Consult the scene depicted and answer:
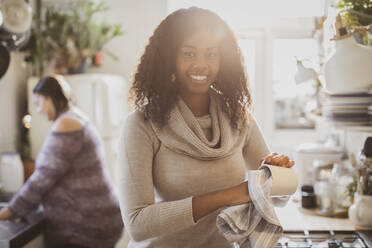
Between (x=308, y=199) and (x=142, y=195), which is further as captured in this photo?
(x=308, y=199)

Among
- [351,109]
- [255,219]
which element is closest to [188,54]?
[255,219]

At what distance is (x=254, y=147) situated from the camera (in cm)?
126

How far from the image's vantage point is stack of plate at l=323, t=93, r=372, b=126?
4.79ft

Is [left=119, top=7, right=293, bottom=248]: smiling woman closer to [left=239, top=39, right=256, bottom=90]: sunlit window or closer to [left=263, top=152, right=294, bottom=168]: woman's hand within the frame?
[left=263, top=152, right=294, bottom=168]: woman's hand

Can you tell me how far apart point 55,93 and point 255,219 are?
140cm

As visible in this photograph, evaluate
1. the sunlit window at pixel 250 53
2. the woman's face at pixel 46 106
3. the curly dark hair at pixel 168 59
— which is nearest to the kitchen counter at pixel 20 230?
the woman's face at pixel 46 106

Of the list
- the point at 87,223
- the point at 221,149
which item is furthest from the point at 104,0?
the point at 221,149

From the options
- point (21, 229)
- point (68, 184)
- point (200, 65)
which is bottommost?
point (21, 229)

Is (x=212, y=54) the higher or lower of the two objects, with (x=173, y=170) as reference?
higher

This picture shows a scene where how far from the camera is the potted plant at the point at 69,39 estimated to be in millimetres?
3016

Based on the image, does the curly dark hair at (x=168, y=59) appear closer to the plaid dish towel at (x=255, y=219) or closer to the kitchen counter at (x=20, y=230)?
the plaid dish towel at (x=255, y=219)

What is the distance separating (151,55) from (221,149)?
344 millimetres

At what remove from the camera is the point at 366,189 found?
4.78 ft

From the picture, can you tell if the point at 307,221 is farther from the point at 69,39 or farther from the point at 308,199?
the point at 69,39
